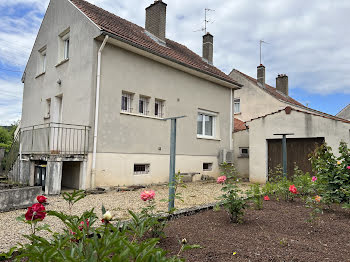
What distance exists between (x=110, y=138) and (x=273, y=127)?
6.52 metres

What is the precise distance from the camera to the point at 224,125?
12.6m

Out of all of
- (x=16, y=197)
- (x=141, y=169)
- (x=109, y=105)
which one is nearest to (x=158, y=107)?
(x=109, y=105)

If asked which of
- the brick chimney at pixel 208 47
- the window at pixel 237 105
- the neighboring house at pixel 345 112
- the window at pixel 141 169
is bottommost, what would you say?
the window at pixel 141 169

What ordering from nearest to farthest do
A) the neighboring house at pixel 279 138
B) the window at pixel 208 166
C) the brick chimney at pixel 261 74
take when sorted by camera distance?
the neighboring house at pixel 279 138
the window at pixel 208 166
the brick chimney at pixel 261 74

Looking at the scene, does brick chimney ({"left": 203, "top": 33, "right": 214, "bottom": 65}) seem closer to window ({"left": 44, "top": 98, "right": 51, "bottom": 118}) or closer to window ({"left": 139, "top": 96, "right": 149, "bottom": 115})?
window ({"left": 139, "top": 96, "right": 149, "bottom": 115})

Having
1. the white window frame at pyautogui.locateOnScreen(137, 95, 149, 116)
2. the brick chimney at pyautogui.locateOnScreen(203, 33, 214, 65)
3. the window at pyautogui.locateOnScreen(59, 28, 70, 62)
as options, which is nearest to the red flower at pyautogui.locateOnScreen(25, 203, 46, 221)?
the white window frame at pyautogui.locateOnScreen(137, 95, 149, 116)

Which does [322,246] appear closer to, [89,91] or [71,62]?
[89,91]

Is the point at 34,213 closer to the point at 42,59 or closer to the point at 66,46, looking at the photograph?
the point at 66,46

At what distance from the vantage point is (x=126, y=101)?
29.7ft

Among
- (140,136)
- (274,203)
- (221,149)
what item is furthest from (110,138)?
(221,149)

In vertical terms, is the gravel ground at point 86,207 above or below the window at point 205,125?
below

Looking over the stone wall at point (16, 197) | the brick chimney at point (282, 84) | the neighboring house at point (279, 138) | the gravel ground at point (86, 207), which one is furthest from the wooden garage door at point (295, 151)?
the brick chimney at point (282, 84)

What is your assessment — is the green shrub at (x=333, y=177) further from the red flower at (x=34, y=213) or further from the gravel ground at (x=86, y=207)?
the red flower at (x=34, y=213)

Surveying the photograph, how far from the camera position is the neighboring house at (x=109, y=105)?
7996 millimetres
